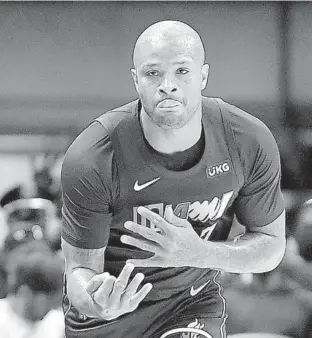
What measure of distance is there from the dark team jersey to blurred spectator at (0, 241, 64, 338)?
2.58ft

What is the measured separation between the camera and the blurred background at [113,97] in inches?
95.8

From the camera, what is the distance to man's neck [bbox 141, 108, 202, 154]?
1581 millimetres

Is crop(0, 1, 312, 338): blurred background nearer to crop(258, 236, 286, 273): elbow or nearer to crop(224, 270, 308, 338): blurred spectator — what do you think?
crop(224, 270, 308, 338): blurred spectator

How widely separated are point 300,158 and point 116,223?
1.00 metres

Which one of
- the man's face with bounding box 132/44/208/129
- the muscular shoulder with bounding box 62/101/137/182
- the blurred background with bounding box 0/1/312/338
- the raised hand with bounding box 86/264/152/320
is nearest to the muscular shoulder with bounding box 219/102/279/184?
the man's face with bounding box 132/44/208/129

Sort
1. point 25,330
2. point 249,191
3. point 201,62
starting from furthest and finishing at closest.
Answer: point 25,330, point 249,191, point 201,62

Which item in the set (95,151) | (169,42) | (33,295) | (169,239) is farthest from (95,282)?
(33,295)

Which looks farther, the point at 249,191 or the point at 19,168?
the point at 19,168

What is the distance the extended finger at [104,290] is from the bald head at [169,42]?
1.41ft

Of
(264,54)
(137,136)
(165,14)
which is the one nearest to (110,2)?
(165,14)

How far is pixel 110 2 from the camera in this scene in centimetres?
249

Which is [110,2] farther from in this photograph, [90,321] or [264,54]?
[90,321]

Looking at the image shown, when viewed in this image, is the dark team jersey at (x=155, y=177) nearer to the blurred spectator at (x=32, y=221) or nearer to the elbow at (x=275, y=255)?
the elbow at (x=275, y=255)

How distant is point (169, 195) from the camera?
1.61m
